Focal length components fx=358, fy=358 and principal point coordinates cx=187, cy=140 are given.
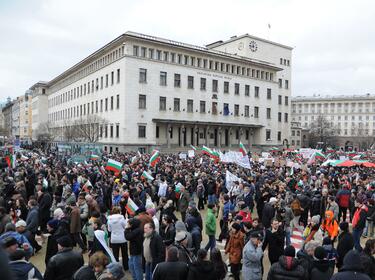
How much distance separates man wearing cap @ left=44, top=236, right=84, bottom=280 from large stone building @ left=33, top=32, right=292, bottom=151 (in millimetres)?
44460

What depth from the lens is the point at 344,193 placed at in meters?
13.2

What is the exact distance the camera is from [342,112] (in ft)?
427

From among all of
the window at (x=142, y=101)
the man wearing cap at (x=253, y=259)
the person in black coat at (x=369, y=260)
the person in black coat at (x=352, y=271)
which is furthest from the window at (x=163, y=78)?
A: the person in black coat at (x=352, y=271)

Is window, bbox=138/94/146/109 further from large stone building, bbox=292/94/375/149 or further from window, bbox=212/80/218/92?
large stone building, bbox=292/94/375/149

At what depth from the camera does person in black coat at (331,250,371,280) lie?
481cm

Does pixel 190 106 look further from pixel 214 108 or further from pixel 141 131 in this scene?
pixel 141 131

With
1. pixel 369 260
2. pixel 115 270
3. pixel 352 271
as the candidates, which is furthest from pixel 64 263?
pixel 369 260

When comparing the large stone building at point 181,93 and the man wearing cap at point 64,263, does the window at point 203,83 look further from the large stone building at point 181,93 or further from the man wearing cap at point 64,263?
the man wearing cap at point 64,263

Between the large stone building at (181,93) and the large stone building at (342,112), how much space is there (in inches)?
2402

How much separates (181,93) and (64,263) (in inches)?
2011

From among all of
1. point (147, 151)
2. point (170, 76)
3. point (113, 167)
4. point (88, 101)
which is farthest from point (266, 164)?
point (88, 101)

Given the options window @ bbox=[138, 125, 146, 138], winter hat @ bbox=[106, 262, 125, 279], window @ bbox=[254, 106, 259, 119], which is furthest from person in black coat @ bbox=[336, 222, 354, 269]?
window @ bbox=[254, 106, 259, 119]

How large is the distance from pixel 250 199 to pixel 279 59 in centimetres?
6506

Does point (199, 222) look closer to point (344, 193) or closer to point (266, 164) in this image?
point (344, 193)
